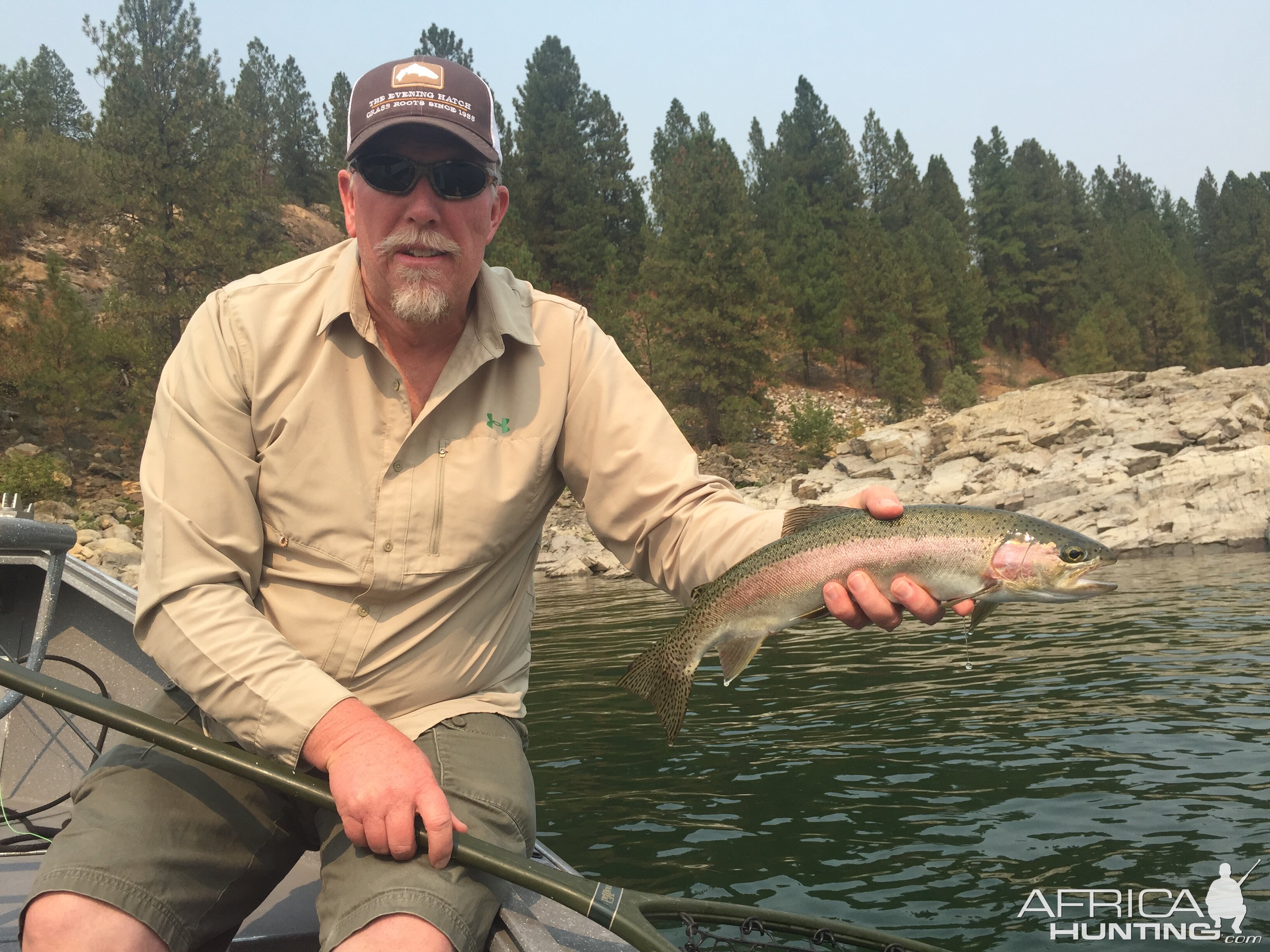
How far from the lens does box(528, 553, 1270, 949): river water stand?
5695 millimetres

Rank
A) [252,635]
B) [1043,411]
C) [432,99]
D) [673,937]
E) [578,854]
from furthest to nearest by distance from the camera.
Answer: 1. [1043,411]
2. [578,854]
3. [673,937]
4. [432,99]
5. [252,635]

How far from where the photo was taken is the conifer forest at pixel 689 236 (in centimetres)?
4006

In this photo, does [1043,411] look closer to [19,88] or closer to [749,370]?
[749,370]

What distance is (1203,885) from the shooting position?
5.50m

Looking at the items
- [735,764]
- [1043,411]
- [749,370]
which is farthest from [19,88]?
[735,764]

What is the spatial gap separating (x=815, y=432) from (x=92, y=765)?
4443 centimetres

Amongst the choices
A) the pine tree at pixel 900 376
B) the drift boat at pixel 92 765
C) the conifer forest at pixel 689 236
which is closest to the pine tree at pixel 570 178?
the conifer forest at pixel 689 236

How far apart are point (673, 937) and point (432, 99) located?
137 inches

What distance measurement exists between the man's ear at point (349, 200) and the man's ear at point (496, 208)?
1.41 feet

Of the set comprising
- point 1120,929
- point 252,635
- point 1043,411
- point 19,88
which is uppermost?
point 19,88

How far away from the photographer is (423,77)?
10.3ft

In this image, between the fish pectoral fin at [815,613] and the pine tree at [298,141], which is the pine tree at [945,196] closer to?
the pine tree at [298,141]

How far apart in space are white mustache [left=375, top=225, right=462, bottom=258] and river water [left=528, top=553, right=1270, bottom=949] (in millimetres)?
4059

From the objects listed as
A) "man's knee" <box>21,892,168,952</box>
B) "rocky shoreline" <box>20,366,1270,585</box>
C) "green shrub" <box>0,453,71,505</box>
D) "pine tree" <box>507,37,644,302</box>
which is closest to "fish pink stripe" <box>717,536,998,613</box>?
"man's knee" <box>21,892,168,952</box>
